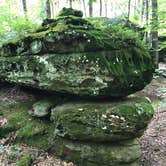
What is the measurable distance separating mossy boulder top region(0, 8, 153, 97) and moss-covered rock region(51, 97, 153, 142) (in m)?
0.44

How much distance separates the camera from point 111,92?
6.54 meters

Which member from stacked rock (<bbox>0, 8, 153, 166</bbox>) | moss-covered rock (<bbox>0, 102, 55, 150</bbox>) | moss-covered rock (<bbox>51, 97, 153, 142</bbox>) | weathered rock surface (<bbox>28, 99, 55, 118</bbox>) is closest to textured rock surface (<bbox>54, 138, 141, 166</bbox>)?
stacked rock (<bbox>0, 8, 153, 166</bbox>)

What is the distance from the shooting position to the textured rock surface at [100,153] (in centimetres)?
619

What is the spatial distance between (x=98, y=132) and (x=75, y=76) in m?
1.60

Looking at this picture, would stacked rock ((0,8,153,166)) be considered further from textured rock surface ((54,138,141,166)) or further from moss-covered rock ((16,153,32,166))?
moss-covered rock ((16,153,32,166))

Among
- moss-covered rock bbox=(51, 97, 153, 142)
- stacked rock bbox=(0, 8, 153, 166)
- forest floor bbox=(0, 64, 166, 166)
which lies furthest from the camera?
forest floor bbox=(0, 64, 166, 166)

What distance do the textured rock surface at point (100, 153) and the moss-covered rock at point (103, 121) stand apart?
0.79 feet

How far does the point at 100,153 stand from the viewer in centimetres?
623

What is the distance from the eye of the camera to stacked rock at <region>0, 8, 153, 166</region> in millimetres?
6184

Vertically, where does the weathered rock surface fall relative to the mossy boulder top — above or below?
below

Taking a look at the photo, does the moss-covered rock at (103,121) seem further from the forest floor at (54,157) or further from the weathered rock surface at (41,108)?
the weathered rock surface at (41,108)

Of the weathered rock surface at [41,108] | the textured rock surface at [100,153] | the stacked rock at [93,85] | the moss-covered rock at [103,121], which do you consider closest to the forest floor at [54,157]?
the textured rock surface at [100,153]

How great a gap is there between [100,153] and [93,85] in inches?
69.1

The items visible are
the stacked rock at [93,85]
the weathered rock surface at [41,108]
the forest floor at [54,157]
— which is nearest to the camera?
the stacked rock at [93,85]
